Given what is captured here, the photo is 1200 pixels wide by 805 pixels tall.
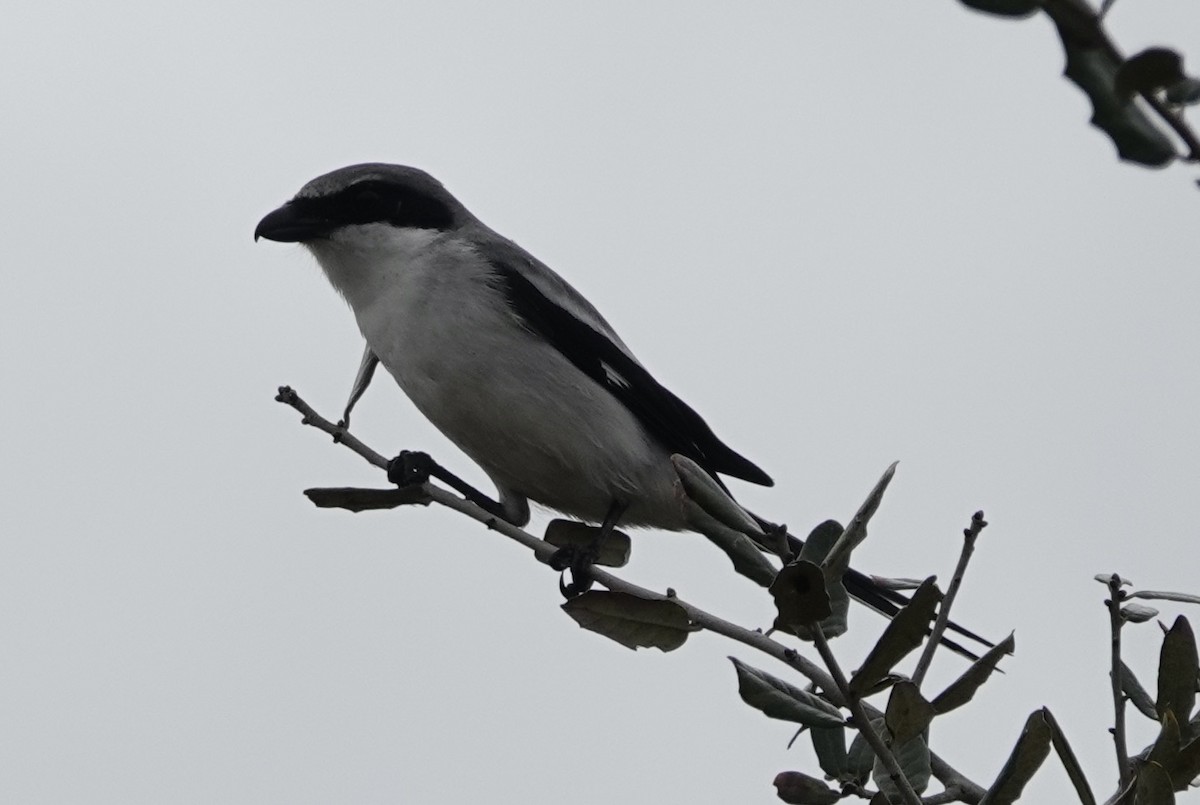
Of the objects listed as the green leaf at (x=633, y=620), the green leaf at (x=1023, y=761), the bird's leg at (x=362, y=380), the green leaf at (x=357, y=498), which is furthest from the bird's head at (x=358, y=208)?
the green leaf at (x=1023, y=761)

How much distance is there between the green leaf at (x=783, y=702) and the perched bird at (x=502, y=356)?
2689mm

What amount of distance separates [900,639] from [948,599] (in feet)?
0.37

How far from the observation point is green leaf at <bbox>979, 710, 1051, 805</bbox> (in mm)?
1929

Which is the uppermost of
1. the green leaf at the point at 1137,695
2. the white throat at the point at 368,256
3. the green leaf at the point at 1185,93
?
the white throat at the point at 368,256

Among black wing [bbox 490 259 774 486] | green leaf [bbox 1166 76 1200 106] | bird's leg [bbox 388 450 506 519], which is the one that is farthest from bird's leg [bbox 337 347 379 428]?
green leaf [bbox 1166 76 1200 106]

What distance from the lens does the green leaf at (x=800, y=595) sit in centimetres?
183

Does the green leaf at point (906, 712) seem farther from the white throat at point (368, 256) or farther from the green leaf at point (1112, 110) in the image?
the white throat at point (368, 256)

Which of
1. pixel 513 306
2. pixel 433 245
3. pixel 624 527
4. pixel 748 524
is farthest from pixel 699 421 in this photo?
pixel 748 524

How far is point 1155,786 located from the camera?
1.78 metres

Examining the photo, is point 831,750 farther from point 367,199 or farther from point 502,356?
point 367,199

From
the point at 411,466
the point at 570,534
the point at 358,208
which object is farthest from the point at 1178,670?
the point at 358,208

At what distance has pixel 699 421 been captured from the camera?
5.31m

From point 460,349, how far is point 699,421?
1.01 meters

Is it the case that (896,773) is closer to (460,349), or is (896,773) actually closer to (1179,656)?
(1179,656)
